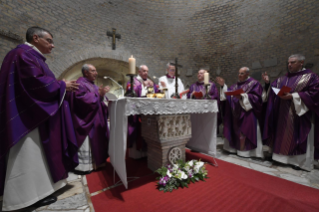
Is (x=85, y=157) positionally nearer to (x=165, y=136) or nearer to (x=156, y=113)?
(x=165, y=136)

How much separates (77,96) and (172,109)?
169 cm

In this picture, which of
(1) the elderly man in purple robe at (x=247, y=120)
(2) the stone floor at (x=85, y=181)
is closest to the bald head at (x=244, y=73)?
(1) the elderly man in purple robe at (x=247, y=120)

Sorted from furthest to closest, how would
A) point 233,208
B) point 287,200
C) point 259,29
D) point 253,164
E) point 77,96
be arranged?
point 259,29
point 253,164
point 77,96
point 287,200
point 233,208

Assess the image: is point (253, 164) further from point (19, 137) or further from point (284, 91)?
point (19, 137)

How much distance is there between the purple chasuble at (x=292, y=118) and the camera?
2.84 m

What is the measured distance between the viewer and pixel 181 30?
26.7 ft

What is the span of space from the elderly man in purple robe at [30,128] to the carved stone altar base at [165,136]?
129cm

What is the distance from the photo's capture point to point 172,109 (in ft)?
7.27

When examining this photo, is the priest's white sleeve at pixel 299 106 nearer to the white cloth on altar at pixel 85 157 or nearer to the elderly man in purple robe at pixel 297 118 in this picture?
the elderly man in purple robe at pixel 297 118

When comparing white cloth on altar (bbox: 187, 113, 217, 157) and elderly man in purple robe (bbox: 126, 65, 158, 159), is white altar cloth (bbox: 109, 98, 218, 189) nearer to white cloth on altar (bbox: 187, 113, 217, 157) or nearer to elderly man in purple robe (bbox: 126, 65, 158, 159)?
white cloth on altar (bbox: 187, 113, 217, 157)

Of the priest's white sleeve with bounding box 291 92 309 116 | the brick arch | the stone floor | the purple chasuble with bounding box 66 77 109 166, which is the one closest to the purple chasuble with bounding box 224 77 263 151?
the stone floor

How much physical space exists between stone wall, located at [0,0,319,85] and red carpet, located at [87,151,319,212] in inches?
197

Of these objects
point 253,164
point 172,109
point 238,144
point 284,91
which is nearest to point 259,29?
point 284,91

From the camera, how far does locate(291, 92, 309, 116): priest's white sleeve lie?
2.83 metres
